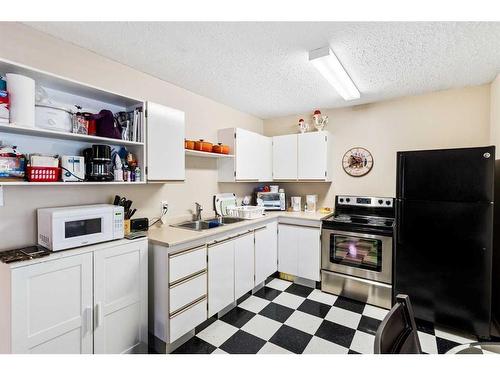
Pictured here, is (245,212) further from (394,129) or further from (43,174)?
(394,129)

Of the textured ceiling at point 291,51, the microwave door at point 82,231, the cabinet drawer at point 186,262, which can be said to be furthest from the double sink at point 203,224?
the textured ceiling at point 291,51

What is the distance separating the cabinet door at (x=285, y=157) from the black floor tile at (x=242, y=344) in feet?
6.93

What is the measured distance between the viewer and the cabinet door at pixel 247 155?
3008 millimetres

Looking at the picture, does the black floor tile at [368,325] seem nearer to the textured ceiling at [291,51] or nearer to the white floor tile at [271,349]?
the white floor tile at [271,349]

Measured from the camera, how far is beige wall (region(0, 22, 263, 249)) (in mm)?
1509

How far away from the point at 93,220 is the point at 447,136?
3.62 metres

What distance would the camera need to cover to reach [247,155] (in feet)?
10.3

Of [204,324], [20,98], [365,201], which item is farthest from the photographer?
[365,201]

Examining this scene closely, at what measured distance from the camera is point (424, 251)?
2.19 m

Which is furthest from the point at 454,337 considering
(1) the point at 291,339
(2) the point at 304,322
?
(1) the point at 291,339

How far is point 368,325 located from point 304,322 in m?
0.59

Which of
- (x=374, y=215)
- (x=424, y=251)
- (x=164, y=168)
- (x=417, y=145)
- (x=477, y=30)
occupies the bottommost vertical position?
(x=424, y=251)
